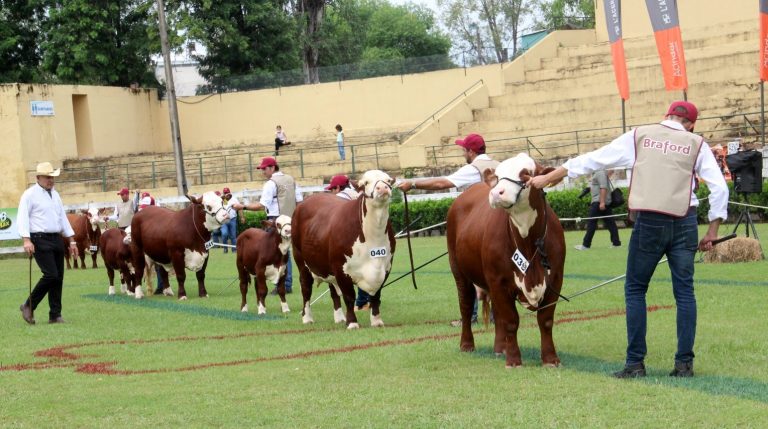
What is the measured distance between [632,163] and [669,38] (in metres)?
21.5

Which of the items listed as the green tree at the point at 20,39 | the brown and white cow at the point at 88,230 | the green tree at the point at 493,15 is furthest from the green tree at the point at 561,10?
the brown and white cow at the point at 88,230

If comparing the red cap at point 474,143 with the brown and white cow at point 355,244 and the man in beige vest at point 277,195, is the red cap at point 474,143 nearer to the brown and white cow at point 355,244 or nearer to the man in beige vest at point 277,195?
the brown and white cow at point 355,244

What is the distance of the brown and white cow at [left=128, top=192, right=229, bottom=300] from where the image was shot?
19.8 metres

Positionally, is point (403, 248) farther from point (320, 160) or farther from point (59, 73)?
point (59, 73)

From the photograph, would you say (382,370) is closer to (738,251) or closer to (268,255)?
(268,255)

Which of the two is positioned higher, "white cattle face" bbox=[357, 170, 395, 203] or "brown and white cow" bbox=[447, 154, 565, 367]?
"white cattle face" bbox=[357, 170, 395, 203]

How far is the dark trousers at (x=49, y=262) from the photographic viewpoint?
15914 mm

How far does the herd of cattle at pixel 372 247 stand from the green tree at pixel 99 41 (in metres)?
33.5

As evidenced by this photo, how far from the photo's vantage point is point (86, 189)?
4756cm

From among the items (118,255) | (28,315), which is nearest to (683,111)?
(28,315)

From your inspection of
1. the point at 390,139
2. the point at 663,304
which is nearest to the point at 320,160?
the point at 390,139

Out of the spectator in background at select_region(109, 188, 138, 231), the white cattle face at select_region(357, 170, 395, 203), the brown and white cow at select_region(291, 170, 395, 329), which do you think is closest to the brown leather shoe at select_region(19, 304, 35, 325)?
the brown and white cow at select_region(291, 170, 395, 329)

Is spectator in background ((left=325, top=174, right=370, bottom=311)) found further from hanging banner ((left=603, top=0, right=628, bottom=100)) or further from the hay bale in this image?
hanging banner ((left=603, top=0, right=628, bottom=100))

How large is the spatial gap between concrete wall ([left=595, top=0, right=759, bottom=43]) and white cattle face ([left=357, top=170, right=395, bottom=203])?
1392 inches
